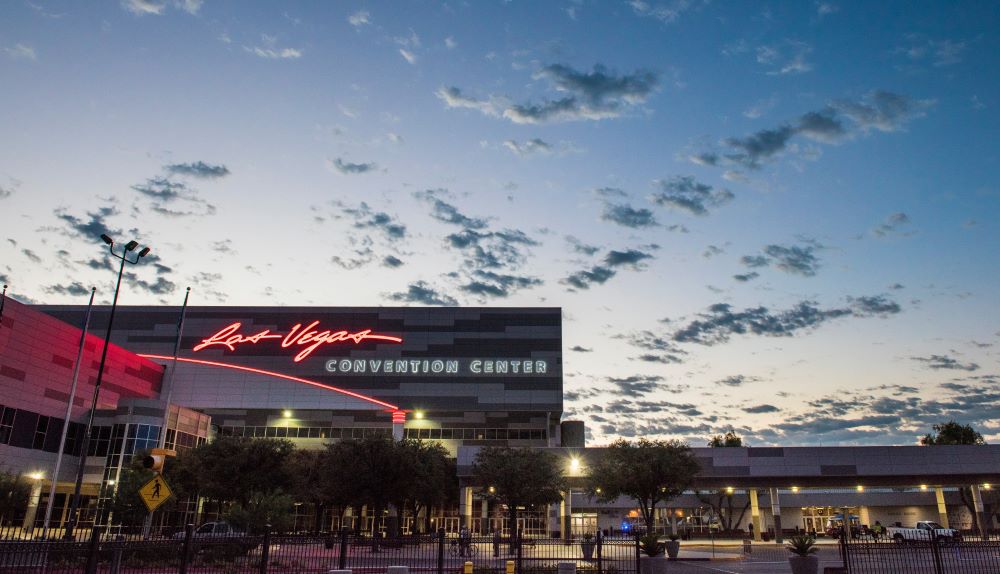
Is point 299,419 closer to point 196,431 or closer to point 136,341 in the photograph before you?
A: point 196,431

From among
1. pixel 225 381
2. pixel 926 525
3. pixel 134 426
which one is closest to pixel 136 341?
pixel 225 381

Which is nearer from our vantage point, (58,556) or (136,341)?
(58,556)

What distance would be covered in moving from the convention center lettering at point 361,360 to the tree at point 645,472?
3418 cm

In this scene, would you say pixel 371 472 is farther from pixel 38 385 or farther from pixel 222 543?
pixel 38 385

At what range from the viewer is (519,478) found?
54250 millimetres

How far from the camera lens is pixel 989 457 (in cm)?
6156

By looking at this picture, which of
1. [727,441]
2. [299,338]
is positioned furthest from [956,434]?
[299,338]

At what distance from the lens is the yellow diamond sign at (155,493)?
1775 centimetres

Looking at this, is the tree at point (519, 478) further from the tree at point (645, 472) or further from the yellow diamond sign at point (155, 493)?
the yellow diamond sign at point (155, 493)

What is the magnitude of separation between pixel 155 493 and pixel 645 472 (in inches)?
1481

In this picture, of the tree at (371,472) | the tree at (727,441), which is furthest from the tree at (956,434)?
the tree at (371,472)

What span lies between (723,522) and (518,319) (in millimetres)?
38996

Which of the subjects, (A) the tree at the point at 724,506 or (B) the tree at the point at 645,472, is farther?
(A) the tree at the point at 724,506

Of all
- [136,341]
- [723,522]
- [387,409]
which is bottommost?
[723,522]
